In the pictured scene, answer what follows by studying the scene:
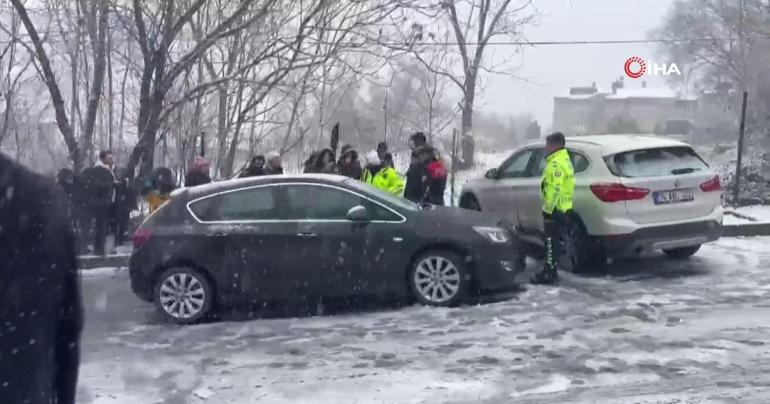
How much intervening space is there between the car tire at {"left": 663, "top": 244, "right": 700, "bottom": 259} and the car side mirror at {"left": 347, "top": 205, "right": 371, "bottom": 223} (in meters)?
4.70

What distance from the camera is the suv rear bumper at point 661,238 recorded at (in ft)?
35.2

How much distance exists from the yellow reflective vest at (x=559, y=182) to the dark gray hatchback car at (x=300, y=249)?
99cm

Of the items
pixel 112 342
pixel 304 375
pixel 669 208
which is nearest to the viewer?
pixel 304 375

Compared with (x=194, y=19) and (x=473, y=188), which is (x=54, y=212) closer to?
(x=473, y=188)

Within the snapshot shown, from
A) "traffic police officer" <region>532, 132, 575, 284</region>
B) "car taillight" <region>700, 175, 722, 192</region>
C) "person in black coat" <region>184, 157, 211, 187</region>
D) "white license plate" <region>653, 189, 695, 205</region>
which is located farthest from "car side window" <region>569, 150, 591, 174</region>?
"person in black coat" <region>184, 157, 211, 187</region>

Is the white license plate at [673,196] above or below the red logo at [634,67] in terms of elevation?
below

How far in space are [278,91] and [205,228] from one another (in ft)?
26.2

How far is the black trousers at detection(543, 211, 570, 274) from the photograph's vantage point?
10539 mm

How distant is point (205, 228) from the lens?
9477 millimetres

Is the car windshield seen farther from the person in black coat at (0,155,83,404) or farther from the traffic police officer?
the person in black coat at (0,155,83,404)

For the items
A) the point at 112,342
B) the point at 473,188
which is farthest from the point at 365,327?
the point at 473,188

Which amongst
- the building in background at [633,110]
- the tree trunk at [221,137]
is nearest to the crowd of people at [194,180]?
the tree trunk at [221,137]

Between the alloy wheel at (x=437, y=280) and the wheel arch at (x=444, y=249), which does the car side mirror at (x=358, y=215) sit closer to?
the wheel arch at (x=444, y=249)

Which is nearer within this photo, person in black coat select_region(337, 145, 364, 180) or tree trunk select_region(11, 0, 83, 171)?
person in black coat select_region(337, 145, 364, 180)
